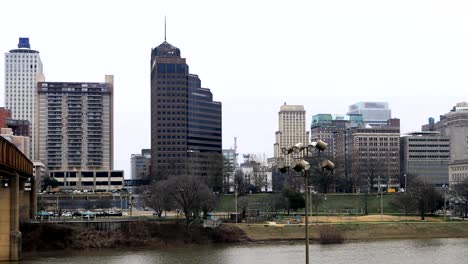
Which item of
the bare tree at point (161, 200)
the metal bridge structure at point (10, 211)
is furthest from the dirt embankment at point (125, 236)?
the bare tree at point (161, 200)

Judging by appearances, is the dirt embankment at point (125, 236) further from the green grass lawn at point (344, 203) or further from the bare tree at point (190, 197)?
the green grass lawn at point (344, 203)

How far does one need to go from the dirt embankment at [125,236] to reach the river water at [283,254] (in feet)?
14.0

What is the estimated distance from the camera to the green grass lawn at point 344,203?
156500 millimetres

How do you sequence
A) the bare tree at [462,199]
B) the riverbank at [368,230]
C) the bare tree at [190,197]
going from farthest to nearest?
the bare tree at [462,199] → the bare tree at [190,197] → the riverbank at [368,230]

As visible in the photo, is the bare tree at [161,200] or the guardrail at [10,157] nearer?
the guardrail at [10,157]

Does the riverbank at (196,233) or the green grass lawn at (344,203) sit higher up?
the green grass lawn at (344,203)

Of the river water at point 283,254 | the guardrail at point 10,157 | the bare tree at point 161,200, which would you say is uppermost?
the guardrail at point 10,157

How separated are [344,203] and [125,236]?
7434 centimetres

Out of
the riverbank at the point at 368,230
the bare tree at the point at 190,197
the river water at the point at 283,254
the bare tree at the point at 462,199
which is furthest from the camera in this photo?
the bare tree at the point at 462,199

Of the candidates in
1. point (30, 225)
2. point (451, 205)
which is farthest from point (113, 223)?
point (451, 205)

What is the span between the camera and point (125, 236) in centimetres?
10444

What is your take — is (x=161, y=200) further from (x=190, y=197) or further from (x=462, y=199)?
(x=462, y=199)

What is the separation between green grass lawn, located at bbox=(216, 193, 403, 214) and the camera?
156m

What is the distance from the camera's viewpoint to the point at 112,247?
335 feet
